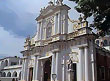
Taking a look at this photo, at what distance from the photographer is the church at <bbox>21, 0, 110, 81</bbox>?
22.4 meters

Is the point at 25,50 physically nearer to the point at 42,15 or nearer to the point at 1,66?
the point at 42,15

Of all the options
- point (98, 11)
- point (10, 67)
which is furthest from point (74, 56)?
point (10, 67)

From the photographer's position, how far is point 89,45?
22.8m

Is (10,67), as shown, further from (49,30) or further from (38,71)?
(49,30)

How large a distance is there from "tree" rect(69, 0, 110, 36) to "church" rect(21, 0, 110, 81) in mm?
5276

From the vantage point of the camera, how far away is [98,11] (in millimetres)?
14156

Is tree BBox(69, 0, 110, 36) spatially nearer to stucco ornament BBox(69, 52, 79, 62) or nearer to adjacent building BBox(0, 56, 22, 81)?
stucco ornament BBox(69, 52, 79, 62)

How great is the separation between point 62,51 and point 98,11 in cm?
1199

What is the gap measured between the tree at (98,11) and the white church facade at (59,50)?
4.87 metres

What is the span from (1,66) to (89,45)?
3644 centimetres

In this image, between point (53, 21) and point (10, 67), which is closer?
point (53, 21)

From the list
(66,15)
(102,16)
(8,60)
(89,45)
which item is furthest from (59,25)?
(8,60)

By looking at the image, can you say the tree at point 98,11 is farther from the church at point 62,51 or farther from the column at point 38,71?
the column at point 38,71

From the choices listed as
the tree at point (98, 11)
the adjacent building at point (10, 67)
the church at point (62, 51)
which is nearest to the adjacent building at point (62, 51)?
the church at point (62, 51)
